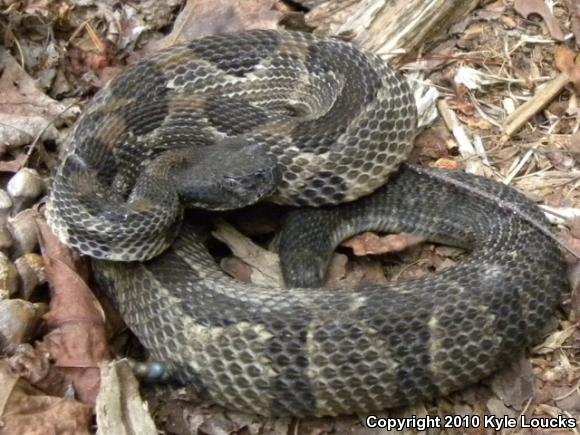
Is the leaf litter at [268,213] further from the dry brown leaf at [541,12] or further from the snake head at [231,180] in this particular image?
the snake head at [231,180]

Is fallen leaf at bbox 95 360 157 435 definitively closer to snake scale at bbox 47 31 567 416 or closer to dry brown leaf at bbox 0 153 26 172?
snake scale at bbox 47 31 567 416

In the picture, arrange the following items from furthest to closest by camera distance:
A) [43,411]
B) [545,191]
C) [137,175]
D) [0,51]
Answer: [0,51] → [545,191] → [137,175] → [43,411]

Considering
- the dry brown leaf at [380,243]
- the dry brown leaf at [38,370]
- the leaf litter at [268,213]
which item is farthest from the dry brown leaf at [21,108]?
the dry brown leaf at [380,243]

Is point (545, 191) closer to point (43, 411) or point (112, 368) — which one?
point (112, 368)

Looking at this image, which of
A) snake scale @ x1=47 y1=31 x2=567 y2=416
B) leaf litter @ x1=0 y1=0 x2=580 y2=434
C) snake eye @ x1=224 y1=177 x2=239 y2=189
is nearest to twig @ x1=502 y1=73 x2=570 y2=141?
leaf litter @ x1=0 y1=0 x2=580 y2=434

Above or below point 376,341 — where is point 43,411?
below

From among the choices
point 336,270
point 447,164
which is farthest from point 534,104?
point 336,270

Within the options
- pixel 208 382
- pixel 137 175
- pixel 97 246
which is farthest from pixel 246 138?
pixel 208 382
